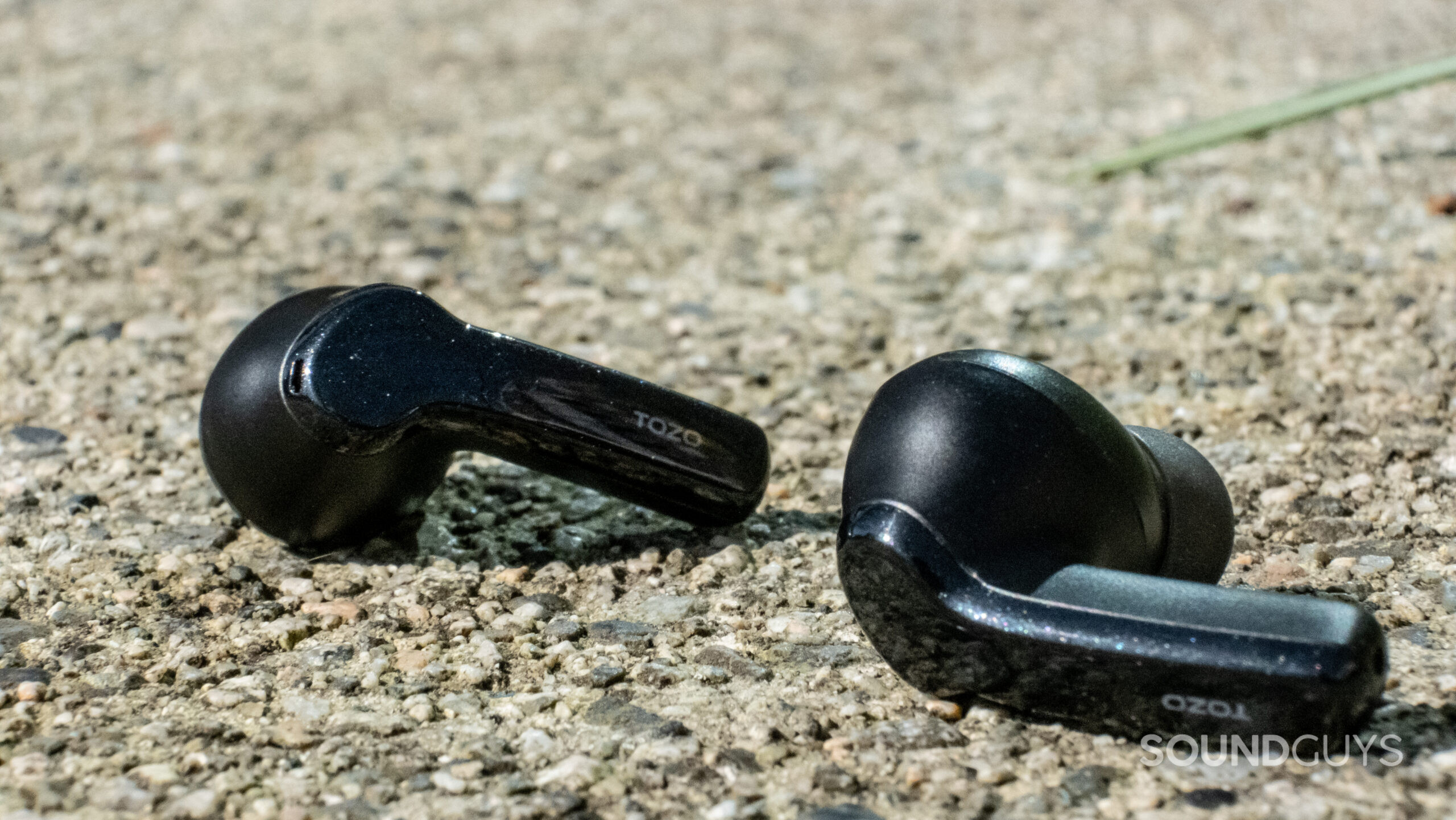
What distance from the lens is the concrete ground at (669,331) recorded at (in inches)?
66.3

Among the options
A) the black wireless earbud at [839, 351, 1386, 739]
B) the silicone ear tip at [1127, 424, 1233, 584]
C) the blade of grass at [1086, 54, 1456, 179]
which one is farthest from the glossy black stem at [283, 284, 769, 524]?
the blade of grass at [1086, 54, 1456, 179]

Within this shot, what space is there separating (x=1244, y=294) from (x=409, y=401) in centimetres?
199

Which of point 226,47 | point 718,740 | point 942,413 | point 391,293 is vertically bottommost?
point 718,740

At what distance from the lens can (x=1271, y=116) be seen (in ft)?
11.1

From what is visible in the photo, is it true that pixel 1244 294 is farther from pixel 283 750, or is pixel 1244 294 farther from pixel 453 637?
pixel 283 750

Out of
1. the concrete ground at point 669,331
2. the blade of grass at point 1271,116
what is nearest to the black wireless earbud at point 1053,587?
the concrete ground at point 669,331

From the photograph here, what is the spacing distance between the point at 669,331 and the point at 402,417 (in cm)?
116

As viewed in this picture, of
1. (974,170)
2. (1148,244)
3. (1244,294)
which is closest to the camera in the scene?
(1244,294)

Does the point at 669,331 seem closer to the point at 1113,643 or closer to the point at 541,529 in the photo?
the point at 541,529

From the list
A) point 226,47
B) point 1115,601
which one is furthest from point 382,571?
point 226,47

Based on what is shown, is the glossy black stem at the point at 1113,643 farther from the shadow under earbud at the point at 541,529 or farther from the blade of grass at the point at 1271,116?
the blade of grass at the point at 1271,116

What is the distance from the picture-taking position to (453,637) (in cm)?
199

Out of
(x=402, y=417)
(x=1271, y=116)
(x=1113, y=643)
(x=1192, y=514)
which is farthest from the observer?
(x=1271, y=116)

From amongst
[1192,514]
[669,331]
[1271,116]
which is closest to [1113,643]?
[1192,514]
